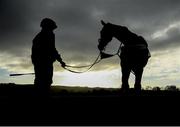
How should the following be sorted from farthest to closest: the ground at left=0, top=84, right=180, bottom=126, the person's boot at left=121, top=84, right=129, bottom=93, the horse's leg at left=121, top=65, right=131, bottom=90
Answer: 1. the horse's leg at left=121, top=65, right=131, bottom=90
2. the person's boot at left=121, top=84, right=129, bottom=93
3. the ground at left=0, top=84, right=180, bottom=126

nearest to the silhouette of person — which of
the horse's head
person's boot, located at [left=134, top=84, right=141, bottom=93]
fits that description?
the horse's head

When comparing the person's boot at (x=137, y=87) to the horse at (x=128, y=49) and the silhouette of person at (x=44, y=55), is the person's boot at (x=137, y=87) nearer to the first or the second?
the horse at (x=128, y=49)

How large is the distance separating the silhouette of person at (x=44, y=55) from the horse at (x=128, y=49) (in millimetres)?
4374

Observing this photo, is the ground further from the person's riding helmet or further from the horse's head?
the horse's head

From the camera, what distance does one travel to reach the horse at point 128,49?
16.9 meters

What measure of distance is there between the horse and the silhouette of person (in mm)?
4374

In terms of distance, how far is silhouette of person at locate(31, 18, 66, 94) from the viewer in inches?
514

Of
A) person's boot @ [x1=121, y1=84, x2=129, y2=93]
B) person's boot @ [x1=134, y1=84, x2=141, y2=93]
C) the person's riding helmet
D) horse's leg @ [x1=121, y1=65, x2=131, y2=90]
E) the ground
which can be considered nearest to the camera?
the ground

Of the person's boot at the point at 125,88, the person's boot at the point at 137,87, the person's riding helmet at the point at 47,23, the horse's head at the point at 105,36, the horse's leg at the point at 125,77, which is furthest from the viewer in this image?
the horse's head at the point at 105,36

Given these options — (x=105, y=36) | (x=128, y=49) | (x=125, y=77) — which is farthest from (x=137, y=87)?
(x=105, y=36)

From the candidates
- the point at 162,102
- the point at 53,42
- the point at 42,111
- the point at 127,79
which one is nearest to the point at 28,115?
the point at 42,111

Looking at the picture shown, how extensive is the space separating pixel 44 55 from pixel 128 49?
470cm

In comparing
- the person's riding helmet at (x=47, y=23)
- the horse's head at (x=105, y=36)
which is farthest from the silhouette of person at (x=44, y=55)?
the horse's head at (x=105, y=36)

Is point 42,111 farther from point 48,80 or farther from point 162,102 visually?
point 162,102
